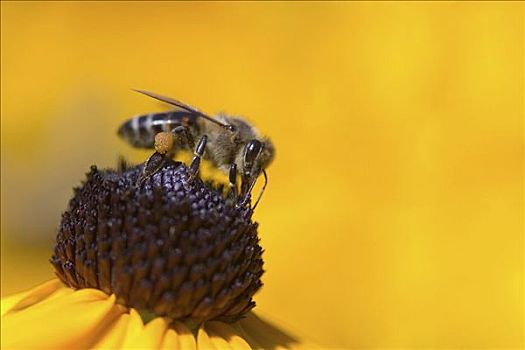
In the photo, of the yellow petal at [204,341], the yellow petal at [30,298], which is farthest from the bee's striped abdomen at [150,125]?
the yellow petal at [204,341]

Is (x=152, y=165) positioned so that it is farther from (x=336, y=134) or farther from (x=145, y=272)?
(x=336, y=134)

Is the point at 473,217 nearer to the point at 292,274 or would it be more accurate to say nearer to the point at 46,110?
the point at 292,274

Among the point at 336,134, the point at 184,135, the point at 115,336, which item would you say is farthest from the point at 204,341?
the point at 336,134

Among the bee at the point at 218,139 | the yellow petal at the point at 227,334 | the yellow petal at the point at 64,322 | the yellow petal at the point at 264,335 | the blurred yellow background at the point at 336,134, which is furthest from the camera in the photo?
the blurred yellow background at the point at 336,134

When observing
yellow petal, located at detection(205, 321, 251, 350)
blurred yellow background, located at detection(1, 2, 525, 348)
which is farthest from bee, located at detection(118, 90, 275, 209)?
blurred yellow background, located at detection(1, 2, 525, 348)

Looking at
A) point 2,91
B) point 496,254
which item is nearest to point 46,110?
point 2,91

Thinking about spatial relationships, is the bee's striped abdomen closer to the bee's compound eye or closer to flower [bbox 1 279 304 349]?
the bee's compound eye

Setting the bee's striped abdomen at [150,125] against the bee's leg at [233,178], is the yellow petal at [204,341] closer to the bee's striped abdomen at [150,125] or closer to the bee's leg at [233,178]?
the bee's leg at [233,178]
